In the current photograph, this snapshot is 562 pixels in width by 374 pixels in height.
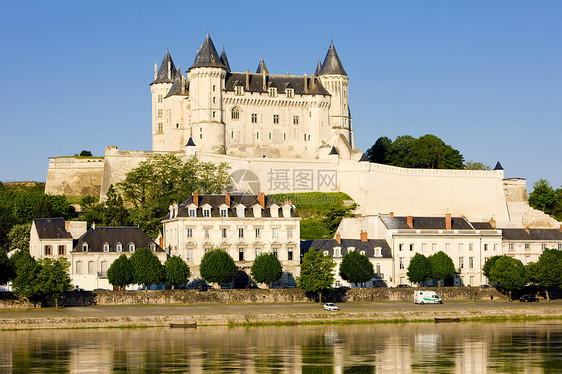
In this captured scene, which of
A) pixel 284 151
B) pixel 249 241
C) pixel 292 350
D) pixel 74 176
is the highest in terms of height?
pixel 284 151

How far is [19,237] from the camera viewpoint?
214 feet

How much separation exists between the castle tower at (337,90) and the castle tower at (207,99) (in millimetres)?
11064

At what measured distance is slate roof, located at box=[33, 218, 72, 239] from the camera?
56062 millimetres

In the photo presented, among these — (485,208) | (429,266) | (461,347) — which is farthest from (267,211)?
(485,208)

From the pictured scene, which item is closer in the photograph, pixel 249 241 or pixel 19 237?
pixel 249 241

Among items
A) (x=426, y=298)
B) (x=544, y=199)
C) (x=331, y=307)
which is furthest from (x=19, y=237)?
(x=544, y=199)

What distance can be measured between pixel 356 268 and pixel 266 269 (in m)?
5.38

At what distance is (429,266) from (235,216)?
37.5ft

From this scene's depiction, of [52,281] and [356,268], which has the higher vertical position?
[356,268]

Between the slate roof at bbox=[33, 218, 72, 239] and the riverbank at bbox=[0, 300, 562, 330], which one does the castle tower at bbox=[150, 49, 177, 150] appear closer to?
the slate roof at bbox=[33, 218, 72, 239]

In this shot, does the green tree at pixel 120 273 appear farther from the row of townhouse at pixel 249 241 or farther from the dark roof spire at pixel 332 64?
the dark roof spire at pixel 332 64

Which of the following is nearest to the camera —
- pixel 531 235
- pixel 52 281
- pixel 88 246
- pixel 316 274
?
pixel 52 281

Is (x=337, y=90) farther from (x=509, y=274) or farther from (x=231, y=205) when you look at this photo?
(x=509, y=274)

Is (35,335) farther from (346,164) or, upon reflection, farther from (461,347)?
(346,164)
